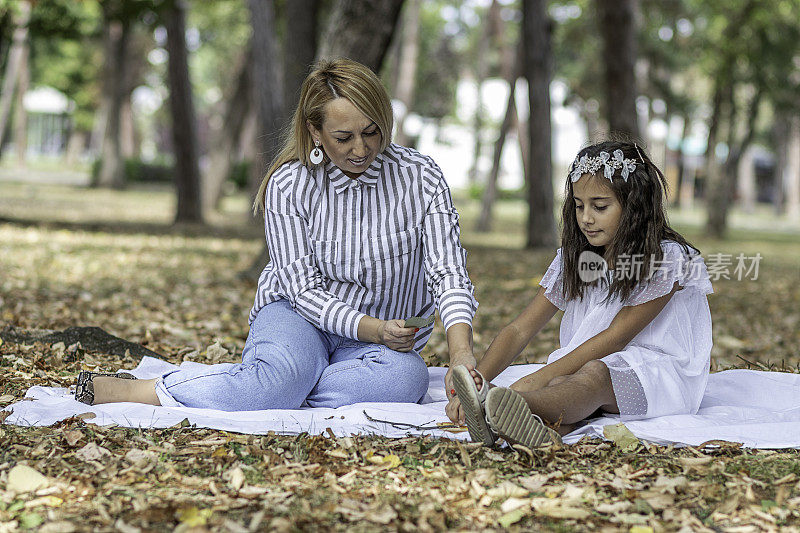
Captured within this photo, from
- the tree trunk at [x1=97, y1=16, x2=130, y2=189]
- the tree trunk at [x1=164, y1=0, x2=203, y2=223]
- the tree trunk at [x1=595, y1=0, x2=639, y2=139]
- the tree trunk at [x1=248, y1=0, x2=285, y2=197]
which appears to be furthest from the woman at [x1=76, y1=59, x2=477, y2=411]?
the tree trunk at [x1=97, y1=16, x2=130, y2=189]

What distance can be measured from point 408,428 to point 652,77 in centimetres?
3065

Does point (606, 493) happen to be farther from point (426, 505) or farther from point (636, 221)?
point (636, 221)

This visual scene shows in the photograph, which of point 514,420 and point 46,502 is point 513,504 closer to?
point 514,420

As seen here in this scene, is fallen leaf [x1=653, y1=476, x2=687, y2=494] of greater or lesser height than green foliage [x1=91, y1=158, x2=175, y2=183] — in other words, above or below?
below

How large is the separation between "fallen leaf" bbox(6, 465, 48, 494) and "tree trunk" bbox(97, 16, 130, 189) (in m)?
24.0

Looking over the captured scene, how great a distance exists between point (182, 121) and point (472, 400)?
12.4 meters

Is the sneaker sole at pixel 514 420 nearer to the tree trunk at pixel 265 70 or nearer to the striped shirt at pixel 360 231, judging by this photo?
the striped shirt at pixel 360 231

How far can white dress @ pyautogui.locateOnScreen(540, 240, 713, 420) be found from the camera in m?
3.67

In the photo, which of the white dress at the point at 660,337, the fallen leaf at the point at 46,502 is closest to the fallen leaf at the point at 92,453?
the fallen leaf at the point at 46,502

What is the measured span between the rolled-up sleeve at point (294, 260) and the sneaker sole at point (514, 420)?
3.01 ft

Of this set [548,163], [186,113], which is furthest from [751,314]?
[186,113]

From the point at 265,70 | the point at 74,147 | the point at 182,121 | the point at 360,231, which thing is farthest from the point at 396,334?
the point at 74,147

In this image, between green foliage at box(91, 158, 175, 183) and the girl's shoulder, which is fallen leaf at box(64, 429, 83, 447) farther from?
green foliage at box(91, 158, 175, 183)

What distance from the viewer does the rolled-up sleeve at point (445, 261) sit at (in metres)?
3.60
